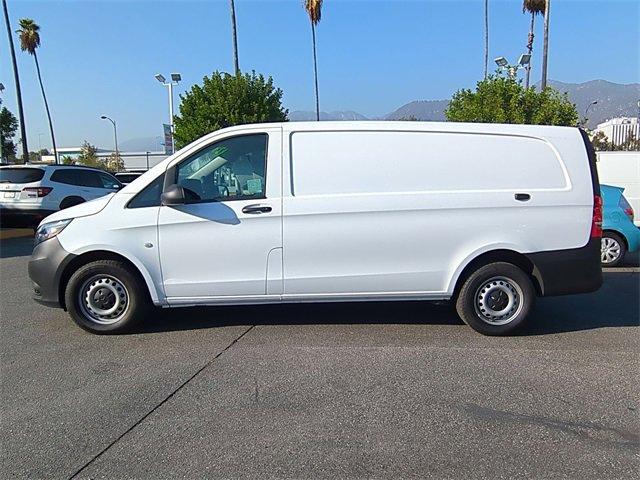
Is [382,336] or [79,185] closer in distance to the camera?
[382,336]

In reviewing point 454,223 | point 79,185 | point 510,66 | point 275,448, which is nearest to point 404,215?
point 454,223

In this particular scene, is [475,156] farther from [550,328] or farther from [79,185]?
[79,185]

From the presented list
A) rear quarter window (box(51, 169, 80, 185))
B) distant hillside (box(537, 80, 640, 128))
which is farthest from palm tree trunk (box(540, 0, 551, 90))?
distant hillside (box(537, 80, 640, 128))

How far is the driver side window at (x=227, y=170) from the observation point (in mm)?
4176

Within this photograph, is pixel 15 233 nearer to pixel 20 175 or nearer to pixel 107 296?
pixel 20 175

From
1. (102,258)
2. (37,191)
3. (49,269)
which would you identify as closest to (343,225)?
(102,258)

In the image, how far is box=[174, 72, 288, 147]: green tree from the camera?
16.3 m

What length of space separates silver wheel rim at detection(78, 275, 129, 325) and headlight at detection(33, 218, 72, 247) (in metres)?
0.58

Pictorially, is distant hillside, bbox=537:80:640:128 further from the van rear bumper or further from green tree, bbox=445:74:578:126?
the van rear bumper

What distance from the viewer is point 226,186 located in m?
4.20

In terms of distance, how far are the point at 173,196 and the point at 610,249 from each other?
6.93m

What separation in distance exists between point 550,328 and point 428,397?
2.15 meters

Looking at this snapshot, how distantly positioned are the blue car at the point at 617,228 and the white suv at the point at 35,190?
1158 cm

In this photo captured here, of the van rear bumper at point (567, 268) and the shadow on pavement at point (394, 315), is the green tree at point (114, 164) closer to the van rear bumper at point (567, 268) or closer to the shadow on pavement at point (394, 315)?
the shadow on pavement at point (394, 315)
